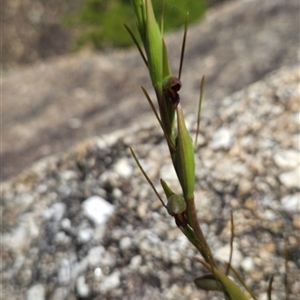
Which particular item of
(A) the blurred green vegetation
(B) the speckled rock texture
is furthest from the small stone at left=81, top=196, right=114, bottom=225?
(A) the blurred green vegetation

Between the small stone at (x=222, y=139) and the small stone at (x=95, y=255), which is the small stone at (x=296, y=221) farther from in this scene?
the small stone at (x=95, y=255)

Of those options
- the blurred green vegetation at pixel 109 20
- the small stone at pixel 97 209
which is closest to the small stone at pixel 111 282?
the small stone at pixel 97 209

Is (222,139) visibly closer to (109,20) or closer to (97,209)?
(97,209)

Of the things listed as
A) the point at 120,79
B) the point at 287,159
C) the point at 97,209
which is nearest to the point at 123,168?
the point at 97,209

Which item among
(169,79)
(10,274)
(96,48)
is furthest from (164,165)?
(96,48)

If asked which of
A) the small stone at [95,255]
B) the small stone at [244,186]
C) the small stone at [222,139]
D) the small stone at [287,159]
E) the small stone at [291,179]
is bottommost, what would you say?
the small stone at [244,186]

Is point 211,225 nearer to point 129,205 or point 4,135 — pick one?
point 129,205

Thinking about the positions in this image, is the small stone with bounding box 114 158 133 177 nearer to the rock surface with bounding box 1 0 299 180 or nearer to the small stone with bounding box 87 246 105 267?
the small stone with bounding box 87 246 105 267
